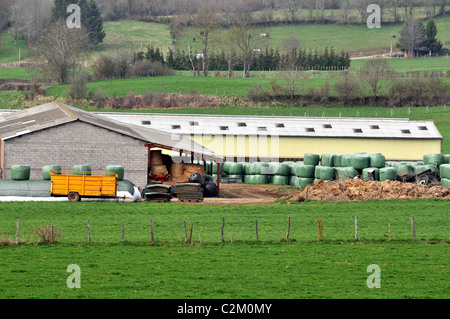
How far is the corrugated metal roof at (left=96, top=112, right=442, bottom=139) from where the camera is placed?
6706cm

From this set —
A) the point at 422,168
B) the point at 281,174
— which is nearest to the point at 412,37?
the point at 281,174

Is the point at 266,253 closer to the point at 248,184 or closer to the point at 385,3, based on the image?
the point at 248,184

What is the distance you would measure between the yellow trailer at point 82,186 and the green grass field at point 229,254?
5.92 feet

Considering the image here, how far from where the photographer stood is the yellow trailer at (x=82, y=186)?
42438 millimetres

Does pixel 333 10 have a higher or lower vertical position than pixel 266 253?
higher

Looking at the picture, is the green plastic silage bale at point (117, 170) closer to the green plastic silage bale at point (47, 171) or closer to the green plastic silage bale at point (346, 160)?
the green plastic silage bale at point (47, 171)

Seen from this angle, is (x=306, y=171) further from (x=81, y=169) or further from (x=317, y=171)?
(x=81, y=169)

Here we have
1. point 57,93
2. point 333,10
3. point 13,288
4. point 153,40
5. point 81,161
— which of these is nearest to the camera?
point 13,288

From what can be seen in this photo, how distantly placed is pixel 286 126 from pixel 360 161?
61.8 ft

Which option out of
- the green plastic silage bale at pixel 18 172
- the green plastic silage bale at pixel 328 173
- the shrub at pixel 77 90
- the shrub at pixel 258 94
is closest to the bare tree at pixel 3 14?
the shrub at pixel 77 90

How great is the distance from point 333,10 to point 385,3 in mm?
16864

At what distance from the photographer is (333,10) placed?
190375mm

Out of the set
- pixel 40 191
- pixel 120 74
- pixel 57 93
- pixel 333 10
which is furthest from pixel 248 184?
pixel 333 10

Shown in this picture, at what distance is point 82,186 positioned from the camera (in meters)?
42.7
